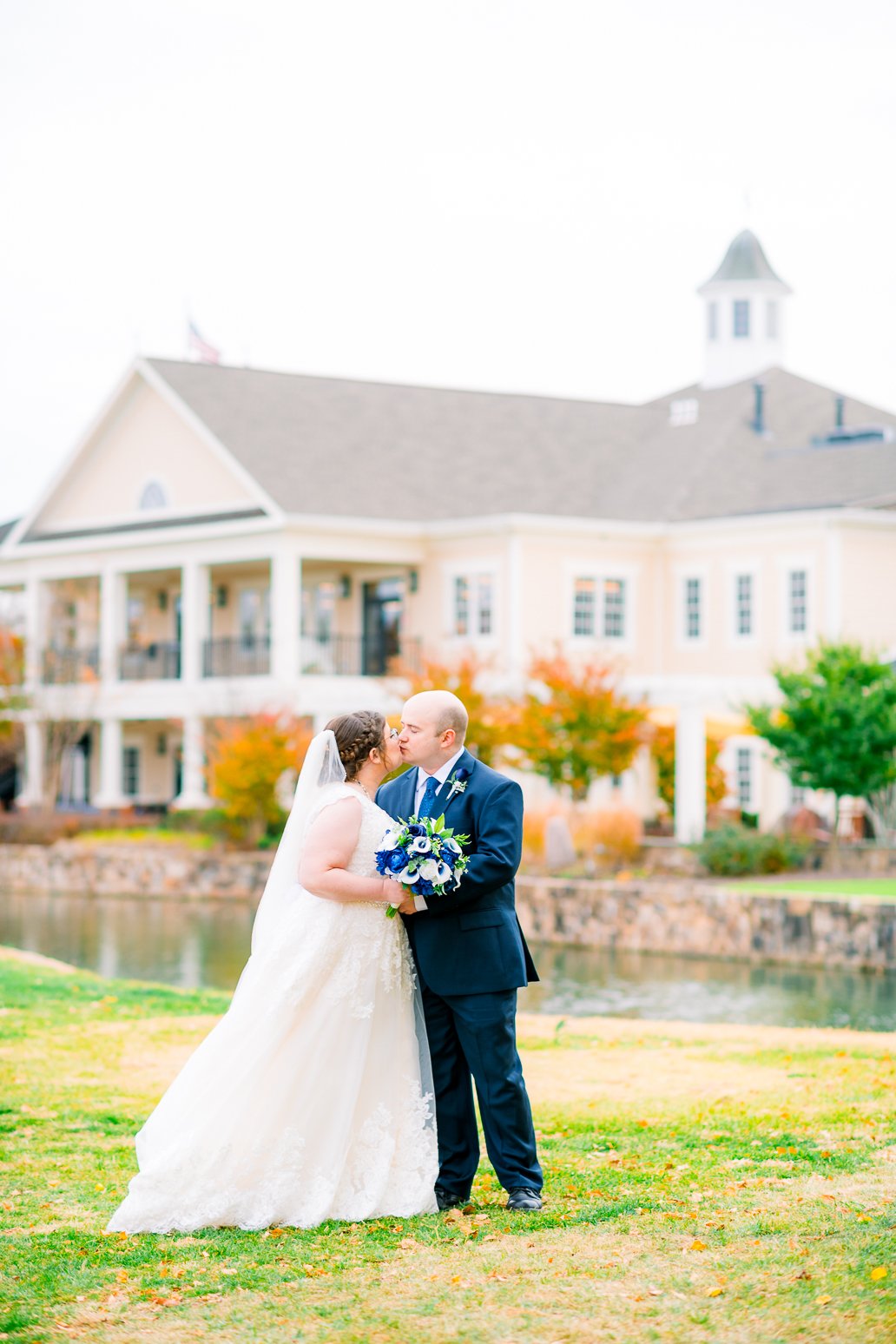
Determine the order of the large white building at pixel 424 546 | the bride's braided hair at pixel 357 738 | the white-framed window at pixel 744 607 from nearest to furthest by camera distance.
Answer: the bride's braided hair at pixel 357 738
the large white building at pixel 424 546
the white-framed window at pixel 744 607

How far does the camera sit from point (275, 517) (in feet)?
110

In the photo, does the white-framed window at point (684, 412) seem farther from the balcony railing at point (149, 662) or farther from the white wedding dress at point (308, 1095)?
the white wedding dress at point (308, 1095)

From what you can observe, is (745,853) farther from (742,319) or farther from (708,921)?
(742,319)

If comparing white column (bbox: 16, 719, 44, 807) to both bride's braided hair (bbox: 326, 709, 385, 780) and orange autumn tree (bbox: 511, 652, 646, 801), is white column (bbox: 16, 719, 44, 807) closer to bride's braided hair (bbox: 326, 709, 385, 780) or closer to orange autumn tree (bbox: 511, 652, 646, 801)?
orange autumn tree (bbox: 511, 652, 646, 801)

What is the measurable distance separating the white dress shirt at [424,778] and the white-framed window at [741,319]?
36.3 metres

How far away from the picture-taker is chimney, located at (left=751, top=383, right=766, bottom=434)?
36281 millimetres

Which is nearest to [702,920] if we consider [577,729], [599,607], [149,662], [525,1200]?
[577,729]

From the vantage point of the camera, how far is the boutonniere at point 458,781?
678 centimetres

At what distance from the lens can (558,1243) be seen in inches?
239

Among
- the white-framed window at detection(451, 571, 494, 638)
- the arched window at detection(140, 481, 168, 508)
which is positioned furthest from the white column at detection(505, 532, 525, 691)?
the arched window at detection(140, 481, 168, 508)

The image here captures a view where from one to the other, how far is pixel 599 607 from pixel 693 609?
1792 millimetres

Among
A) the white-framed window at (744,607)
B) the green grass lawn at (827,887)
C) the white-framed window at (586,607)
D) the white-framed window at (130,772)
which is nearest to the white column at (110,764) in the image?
the white-framed window at (130,772)

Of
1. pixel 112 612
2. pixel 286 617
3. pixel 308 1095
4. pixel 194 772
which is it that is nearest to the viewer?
pixel 308 1095

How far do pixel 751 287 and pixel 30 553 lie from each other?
17.8 meters
